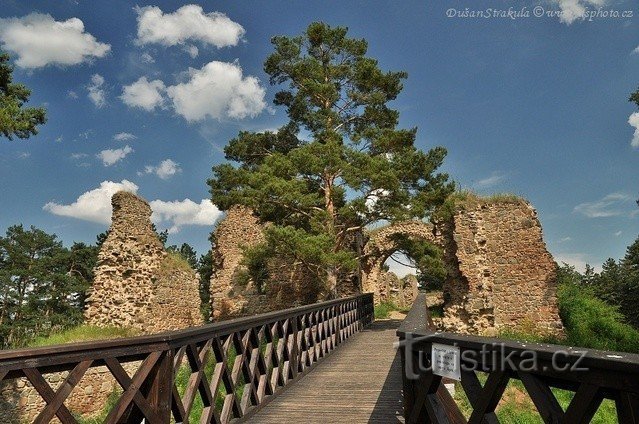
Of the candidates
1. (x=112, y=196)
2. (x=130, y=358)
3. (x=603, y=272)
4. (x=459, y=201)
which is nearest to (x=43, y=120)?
(x=112, y=196)

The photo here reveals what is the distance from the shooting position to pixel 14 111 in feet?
30.9

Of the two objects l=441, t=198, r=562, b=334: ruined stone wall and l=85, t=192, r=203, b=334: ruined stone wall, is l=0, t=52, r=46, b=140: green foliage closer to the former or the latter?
l=85, t=192, r=203, b=334: ruined stone wall

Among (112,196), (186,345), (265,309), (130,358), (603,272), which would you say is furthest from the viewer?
(603,272)

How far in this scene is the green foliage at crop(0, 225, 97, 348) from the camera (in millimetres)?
29484

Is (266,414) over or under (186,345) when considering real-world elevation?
under

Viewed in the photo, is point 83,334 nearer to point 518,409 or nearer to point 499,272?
point 518,409

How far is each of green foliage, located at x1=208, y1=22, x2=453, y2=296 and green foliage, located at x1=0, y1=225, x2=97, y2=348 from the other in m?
20.3

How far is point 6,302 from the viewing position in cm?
3014

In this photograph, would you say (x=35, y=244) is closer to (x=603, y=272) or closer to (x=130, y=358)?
(x=130, y=358)

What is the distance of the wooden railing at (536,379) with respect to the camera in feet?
5.03

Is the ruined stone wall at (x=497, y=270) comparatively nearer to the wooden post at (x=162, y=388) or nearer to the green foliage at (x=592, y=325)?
the green foliage at (x=592, y=325)

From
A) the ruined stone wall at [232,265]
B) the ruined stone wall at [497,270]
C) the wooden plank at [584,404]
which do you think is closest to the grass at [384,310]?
the ruined stone wall at [497,270]

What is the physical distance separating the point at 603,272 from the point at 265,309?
44.3 meters

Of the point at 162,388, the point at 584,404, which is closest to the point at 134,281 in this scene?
the point at 162,388
